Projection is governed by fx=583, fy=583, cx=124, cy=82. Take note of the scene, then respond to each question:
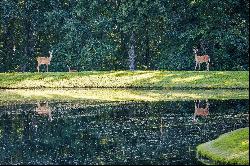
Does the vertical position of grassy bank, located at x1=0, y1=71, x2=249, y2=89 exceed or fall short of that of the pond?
it exceeds it

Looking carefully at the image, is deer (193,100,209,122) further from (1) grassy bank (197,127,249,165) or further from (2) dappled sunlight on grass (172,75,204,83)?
(2) dappled sunlight on grass (172,75,204,83)

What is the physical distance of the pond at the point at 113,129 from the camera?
16953mm

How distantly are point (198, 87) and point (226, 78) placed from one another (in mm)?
2125

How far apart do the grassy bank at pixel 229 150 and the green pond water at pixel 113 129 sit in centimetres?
42

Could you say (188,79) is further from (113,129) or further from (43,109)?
(113,129)

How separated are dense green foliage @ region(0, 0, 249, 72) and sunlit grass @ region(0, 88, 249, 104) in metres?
9.64

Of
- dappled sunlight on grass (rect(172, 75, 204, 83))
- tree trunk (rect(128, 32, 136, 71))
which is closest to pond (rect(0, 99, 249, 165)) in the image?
dappled sunlight on grass (rect(172, 75, 204, 83))

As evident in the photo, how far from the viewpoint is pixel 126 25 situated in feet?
161

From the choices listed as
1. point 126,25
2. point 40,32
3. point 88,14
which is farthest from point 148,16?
point 40,32

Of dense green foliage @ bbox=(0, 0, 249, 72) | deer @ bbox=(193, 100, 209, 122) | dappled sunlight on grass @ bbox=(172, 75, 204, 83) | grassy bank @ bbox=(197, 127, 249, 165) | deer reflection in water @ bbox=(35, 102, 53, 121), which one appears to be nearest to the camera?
grassy bank @ bbox=(197, 127, 249, 165)

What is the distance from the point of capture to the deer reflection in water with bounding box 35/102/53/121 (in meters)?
27.9

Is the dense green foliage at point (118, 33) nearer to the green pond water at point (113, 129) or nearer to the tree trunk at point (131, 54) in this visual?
the tree trunk at point (131, 54)

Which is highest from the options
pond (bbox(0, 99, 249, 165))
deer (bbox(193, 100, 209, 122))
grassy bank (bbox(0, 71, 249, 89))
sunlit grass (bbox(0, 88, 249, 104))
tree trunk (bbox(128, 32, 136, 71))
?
tree trunk (bbox(128, 32, 136, 71))

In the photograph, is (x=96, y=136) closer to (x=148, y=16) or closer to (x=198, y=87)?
(x=198, y=87)
